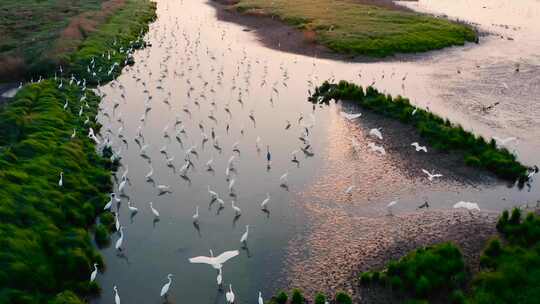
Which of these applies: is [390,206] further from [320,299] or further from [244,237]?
[320,299]

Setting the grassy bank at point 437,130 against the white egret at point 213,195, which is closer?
the white egret at point 213,195

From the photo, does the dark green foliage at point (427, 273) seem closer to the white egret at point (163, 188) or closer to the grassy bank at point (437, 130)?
the grassy bank at point (437, 130)

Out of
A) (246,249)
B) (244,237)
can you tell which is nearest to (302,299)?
(246,249)

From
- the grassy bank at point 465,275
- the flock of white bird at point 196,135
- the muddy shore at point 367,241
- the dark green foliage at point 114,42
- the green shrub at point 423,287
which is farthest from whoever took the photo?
the dark green foliage at point 114,42

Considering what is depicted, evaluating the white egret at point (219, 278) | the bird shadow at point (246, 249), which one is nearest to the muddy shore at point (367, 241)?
the bird shadow at point (246, 249)

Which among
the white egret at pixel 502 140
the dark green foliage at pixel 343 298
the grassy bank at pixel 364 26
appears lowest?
the dark green foliage at pixel 343 298

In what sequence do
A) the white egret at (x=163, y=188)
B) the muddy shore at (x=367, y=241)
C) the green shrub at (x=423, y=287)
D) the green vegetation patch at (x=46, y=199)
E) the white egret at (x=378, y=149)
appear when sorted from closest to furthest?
the green shrub at (x=423, y=287), the green vegetation patch at (x=46, y=199), the muddy shore at (x=367, y=241), the white egret at (x=163, y=188), the white egret at (x=378, y=149)

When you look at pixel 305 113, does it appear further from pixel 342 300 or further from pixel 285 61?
pixel 342 300
